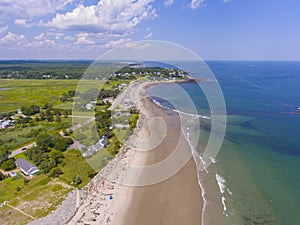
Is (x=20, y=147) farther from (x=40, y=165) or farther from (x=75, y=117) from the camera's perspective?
(x=75, y=117)

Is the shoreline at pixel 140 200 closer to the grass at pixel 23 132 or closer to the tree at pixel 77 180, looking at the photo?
the tree at pixel 77 180

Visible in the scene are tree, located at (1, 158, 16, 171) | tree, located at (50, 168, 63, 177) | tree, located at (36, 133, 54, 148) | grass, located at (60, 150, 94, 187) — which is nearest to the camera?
grass, located at (60, 150, 94, 187)

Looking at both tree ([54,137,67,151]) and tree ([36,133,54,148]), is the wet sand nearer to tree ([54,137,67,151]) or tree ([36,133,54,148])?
tree ([54,137,67,151])

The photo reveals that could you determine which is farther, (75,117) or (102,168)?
(75,117)

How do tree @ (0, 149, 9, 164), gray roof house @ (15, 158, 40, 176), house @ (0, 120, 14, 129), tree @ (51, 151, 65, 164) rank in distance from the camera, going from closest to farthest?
gray roof house @ (15, 158, 40, 176) → tree @ (0, 149, 9, 164) → tree @ (51, 151, 65, 164) → house @ (0, 120, 14, 129)

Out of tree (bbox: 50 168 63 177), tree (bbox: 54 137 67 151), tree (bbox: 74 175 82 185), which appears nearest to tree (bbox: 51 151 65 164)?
tree (bbox: 54 137 67 151)

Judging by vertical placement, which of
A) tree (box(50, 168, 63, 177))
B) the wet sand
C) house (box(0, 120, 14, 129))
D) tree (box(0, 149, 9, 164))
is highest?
tree (box(0, 149, 9, 164))

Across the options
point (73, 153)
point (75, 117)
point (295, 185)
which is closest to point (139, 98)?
point (75, 117)
